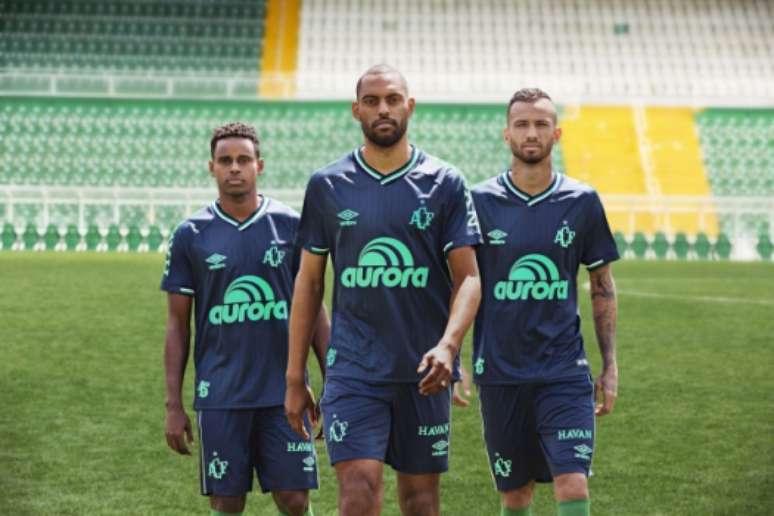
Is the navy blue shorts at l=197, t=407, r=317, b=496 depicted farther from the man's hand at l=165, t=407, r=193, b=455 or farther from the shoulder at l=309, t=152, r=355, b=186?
the shoulder at l=309, t=152, r=355, b=186

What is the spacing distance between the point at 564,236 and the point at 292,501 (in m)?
1.40

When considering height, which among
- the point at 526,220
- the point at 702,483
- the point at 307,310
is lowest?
the point at 702,483

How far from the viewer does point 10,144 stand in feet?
120

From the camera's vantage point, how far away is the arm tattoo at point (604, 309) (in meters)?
5.45

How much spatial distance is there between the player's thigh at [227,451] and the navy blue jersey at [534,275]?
91cm

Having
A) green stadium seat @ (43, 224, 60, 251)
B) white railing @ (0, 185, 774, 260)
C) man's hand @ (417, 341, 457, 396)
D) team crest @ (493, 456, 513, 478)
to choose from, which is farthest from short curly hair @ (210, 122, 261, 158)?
white railing @ (0, 185, 774, 260)

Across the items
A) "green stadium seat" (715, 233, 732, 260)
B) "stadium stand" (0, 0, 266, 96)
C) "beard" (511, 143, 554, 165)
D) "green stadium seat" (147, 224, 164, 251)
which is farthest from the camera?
"stadium stand" (0, 0, 266, 96)

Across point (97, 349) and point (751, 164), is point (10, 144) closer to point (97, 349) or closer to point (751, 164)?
point (751, 164)

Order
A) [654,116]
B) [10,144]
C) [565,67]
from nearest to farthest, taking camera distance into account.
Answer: [10,144]
[654,116]
[565,67]

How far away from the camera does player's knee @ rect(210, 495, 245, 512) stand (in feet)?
16.9

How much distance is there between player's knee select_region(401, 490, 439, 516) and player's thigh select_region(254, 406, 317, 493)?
2.00 feet

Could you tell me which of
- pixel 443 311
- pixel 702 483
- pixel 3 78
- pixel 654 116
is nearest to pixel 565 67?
pixel 654 116

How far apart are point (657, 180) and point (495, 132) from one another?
172 inches

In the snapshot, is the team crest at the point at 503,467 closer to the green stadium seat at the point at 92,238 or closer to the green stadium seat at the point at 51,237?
the green stadium seat at the point at 92,238
